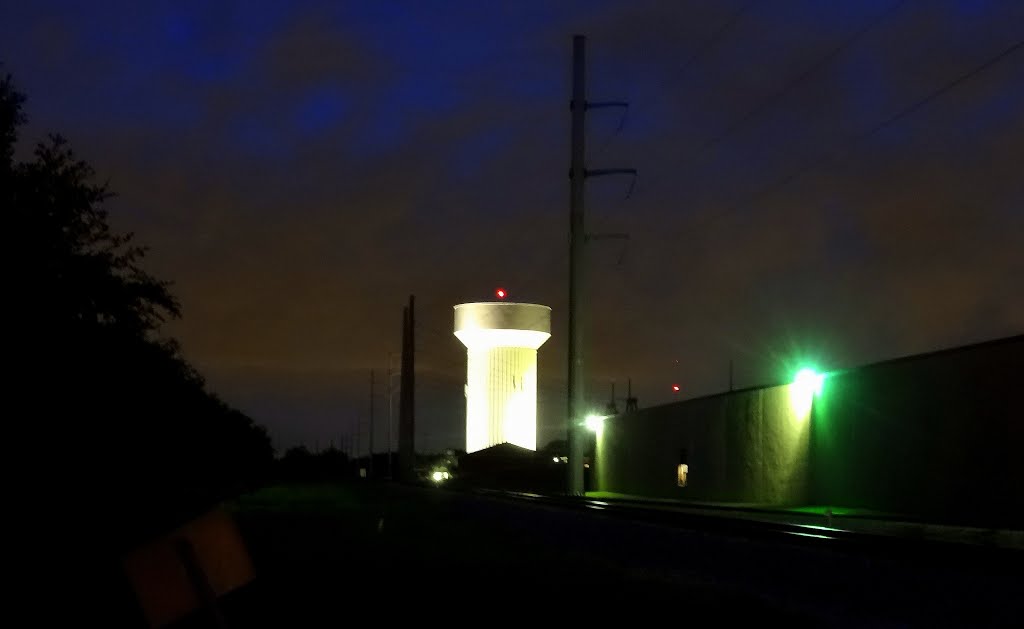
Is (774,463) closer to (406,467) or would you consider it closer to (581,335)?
(581,335)

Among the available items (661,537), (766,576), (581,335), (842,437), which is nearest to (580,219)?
(581,335)

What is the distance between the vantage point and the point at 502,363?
378 feet

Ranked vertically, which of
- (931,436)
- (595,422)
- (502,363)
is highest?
(502,363)

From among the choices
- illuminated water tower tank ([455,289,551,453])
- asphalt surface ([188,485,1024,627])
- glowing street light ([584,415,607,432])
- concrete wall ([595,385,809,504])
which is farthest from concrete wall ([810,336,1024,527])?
illuminated water tower tank ([455,289,551,453])

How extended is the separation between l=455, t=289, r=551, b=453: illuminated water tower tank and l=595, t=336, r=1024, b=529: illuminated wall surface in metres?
58.4

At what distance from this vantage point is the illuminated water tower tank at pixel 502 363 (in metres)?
114

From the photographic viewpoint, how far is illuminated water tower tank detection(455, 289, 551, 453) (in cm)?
11356

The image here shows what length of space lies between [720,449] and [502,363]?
65.3 m

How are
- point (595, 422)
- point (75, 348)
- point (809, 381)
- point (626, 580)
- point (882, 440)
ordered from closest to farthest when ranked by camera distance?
point (626, 580)
point (75, 348)
point (882, 440)
point (809, 381)
point (595, 422)

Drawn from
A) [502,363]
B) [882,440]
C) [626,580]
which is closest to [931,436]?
[882,440]

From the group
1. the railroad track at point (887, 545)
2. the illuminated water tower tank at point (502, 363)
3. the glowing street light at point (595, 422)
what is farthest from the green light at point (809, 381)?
the illuminated water tower tank at point (502, 363)

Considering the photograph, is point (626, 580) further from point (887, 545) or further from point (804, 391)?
point (804, 391)

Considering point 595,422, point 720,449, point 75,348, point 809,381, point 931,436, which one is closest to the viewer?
point 75,348

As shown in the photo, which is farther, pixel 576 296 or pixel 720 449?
pixel 720 449
